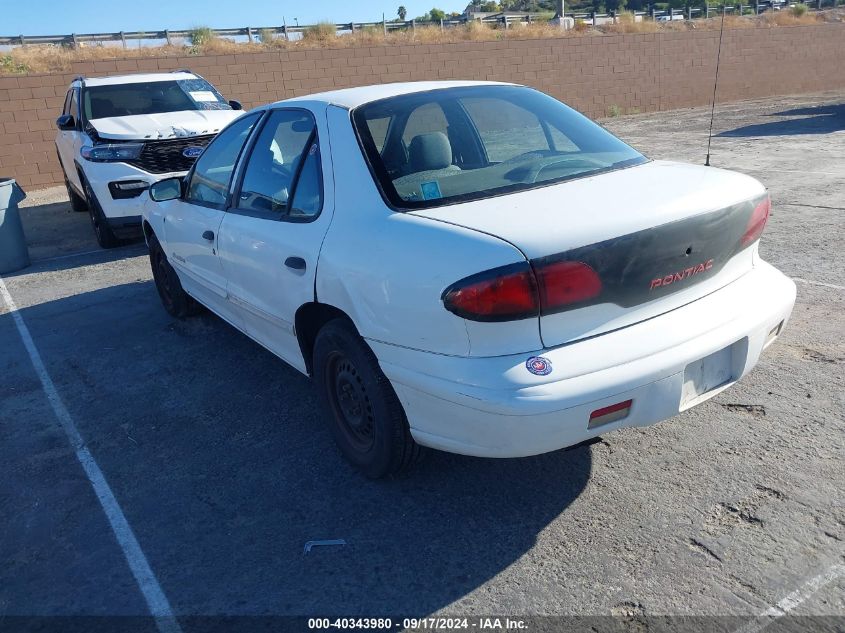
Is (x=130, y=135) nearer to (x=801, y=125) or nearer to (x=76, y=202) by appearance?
(x=76, y=202)

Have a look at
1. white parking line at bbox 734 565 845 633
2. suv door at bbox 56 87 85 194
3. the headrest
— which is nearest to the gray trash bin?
suv door at bbox 56 87 85 194

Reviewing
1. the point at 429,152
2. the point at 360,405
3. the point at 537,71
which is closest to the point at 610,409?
the point at 360,405

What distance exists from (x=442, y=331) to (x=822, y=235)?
5.62 m

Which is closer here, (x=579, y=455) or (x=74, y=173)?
(x=579, y=455)

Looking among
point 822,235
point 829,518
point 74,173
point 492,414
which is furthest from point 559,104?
point 74,173

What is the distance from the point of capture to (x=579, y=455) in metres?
3.55

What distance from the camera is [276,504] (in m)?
3.37

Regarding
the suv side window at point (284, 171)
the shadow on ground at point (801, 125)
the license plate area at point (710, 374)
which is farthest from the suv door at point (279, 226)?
the shadow on ground at point (801, 125)

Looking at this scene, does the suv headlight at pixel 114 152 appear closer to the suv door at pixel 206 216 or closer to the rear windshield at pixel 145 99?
the rear windshield at pixel 145 99

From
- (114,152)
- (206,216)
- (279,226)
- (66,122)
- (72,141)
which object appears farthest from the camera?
(72,141)

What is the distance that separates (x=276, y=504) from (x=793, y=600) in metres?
2.06

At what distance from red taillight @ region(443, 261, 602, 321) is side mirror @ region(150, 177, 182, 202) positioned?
3.12 meters

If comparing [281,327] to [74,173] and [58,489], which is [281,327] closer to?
[58,489]

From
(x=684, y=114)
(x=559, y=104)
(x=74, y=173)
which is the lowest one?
(x=684, y=114)
